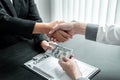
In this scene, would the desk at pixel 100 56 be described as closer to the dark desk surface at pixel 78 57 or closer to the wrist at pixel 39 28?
the dark desk surface at pixel 78 57

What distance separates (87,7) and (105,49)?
0.95 metres

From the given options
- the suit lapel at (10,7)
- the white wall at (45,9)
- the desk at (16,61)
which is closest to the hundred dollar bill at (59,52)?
the desk at (16,61)

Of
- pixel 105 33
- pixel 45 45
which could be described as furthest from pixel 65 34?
pixel 105 33

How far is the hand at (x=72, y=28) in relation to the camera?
4.01ft

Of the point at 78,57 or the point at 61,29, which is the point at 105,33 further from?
the point at 61,29

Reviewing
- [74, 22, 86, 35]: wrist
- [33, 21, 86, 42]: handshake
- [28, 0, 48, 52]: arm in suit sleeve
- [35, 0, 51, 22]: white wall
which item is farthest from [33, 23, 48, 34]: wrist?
[35, 0, 51, 22]: white wall

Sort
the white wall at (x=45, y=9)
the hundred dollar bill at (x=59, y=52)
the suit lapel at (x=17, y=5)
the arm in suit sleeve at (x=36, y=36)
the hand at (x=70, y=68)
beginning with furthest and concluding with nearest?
the white wall at (x=45, y=9) → the suit lapel at (x=17, y=5) → the arm in suit sleeve at (x=36, y=36) → the hundred dollar bill at (x=59, y=52) → the hand at (x=70, y=68)

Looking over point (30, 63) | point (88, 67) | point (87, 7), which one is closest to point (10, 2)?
point (30, 63)

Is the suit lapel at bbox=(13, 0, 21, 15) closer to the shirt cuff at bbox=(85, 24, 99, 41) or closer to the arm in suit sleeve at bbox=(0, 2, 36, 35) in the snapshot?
the arm in suit sleeve at bbox=(0, 2, 36, 35)

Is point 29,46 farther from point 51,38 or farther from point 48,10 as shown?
point 48,10

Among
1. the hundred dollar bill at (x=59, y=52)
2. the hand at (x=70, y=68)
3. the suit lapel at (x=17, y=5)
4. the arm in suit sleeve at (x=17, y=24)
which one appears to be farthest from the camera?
the suit lapel at (x=17, y=5)

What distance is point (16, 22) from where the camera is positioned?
1.16 meters

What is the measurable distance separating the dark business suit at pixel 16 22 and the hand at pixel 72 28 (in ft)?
0.44

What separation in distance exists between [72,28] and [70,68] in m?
0.44
